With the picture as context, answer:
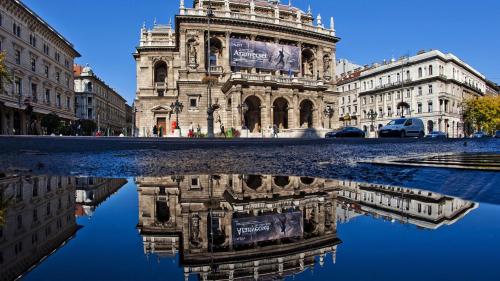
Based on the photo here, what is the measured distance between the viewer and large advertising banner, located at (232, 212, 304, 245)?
55.9 inches

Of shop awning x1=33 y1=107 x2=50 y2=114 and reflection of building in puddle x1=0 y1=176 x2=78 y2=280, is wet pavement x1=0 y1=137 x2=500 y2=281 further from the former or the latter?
shop awning x1=33 y1=107 x2=50 y2=114

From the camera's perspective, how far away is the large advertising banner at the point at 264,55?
38.8 m

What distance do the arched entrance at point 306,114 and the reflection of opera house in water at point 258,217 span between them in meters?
39.5

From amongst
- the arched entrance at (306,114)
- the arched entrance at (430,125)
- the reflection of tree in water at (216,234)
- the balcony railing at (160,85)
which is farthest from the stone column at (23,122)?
the arched entrance at (430,125)

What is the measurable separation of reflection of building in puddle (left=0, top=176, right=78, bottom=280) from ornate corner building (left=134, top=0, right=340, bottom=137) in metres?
31.3

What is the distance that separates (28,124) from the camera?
127 feet

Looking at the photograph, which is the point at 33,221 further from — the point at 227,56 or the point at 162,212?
the point at 227,56

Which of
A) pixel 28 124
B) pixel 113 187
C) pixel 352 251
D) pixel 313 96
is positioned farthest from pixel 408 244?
pixel 28 124

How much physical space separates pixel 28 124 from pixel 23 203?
44083 mm

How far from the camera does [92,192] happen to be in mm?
2633

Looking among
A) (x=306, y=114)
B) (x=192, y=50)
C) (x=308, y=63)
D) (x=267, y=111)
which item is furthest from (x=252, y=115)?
(x=308, y=63)

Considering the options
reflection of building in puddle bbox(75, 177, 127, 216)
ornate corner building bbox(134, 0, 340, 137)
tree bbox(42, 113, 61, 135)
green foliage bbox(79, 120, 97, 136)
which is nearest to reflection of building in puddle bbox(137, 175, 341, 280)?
reflection of building in puddle bbox(75, 177, 127, 216)

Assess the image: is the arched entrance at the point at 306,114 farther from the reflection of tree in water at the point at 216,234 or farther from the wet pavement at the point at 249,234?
the reflection of tree in water at the point at 216,234

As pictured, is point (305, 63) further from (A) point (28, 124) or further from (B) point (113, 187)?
(B) point (113, 187)
